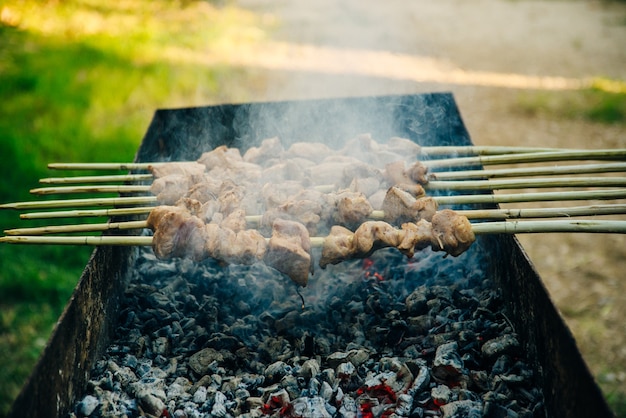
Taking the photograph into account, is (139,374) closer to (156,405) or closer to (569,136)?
(156,405)

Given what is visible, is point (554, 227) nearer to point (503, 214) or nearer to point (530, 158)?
point (503, 214)

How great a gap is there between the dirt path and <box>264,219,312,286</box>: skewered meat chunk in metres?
2.91

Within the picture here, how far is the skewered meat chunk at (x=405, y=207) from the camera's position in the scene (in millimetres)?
2828

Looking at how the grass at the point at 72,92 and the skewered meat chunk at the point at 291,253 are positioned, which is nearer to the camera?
the skewered meat chunk at the point at 291,253

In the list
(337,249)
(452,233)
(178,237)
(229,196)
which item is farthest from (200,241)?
(452,233)

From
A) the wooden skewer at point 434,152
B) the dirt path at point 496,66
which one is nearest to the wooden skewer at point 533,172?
the wooden skewer at point 434,152

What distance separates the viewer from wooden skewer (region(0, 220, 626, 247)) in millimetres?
2414

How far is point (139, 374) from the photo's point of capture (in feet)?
8.62

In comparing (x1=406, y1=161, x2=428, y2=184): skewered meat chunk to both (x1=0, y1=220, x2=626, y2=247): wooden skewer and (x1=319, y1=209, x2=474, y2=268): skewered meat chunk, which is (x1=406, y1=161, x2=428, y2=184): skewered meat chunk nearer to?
(x1=319, y1=209, x2=474, y2=268): skewered meat chunk

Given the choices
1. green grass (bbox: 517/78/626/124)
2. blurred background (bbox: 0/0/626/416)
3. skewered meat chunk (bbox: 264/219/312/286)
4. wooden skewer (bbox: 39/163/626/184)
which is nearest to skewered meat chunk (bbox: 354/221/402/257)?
skewered meat chunk (bbox: 264/219/312/286)

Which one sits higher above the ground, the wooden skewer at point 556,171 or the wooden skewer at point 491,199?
the wooden skewer at point 556,171

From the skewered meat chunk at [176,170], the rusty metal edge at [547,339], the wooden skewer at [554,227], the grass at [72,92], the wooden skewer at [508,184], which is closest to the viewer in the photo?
the rusty metal edge at [547,339]

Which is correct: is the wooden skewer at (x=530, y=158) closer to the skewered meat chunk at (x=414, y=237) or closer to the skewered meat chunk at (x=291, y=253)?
the skewered meat chunk at (x=414, y=237)

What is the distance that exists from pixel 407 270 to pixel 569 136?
4963 millimetres
